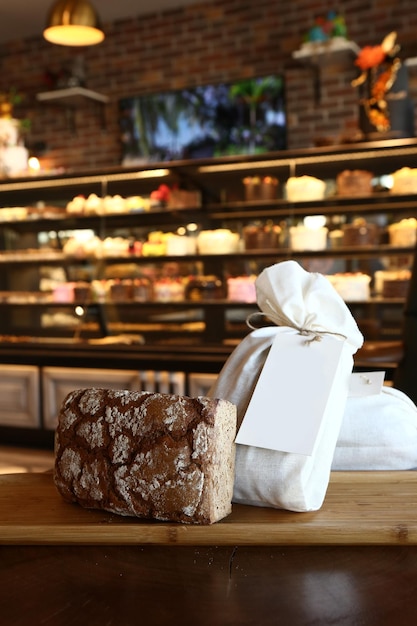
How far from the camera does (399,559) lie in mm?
678

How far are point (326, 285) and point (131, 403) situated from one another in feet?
0.87

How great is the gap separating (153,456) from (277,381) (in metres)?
0.17

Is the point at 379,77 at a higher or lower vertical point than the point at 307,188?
higher

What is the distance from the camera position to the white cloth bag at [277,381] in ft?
2.52

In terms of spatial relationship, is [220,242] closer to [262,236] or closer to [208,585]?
[262,236]

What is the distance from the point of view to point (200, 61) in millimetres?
5762

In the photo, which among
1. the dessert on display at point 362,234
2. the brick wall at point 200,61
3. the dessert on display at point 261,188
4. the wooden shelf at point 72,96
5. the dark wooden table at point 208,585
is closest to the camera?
the dark wooden table at point 208,585

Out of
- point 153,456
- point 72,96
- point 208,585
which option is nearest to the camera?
point 208,585

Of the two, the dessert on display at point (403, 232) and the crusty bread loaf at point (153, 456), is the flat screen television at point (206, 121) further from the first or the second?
the crusty bread loaf at point (153, 456)

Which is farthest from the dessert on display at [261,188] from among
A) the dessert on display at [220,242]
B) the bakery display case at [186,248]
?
the dessert on display at [220,242]

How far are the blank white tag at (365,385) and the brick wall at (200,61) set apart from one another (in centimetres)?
440

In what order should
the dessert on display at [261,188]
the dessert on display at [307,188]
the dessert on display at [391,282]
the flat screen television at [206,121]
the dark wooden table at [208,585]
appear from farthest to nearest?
the flat screen television at [206,121] → the dessert on display at [261,188] → the dessert on display at [307,188] → the dessert on display at [391,282] → the dark wooden table at [208,585]

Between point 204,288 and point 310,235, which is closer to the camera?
point 310,235

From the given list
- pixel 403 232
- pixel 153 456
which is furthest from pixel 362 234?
pixel 153 456
